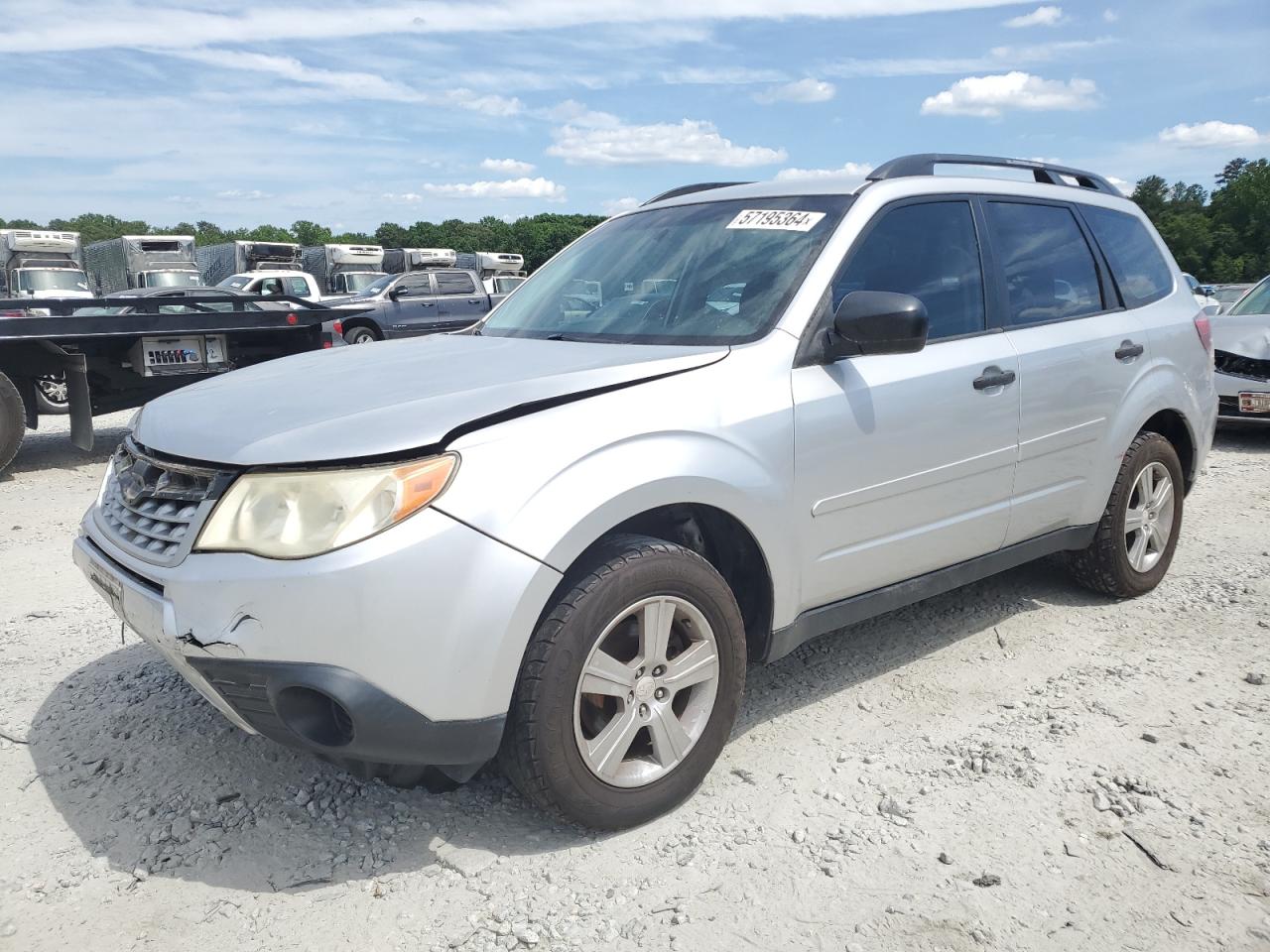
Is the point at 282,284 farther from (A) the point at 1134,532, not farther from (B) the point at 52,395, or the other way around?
(A) the point at 1134,532

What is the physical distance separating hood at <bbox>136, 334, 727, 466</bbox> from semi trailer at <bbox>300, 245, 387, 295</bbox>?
27769 mm

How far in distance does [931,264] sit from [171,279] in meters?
27.6

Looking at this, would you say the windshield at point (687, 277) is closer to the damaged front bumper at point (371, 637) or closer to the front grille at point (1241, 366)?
the damaged front bumper at point (371, 637)

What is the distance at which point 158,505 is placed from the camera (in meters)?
2.61

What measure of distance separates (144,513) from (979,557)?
109 inches

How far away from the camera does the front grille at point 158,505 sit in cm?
240

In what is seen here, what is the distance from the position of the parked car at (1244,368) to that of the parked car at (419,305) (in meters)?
11.2

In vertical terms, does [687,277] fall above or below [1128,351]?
above

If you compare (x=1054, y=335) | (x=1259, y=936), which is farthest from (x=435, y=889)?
(x=1054, y=335)

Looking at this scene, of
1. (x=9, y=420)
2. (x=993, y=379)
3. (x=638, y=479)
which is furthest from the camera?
(x=9, y=420)

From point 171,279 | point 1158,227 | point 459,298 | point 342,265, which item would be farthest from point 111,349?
point 1158,227

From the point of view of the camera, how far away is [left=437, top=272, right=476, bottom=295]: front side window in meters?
18.8

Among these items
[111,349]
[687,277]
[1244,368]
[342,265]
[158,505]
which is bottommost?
[1244,368]

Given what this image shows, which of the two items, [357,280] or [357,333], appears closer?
[357,333]
